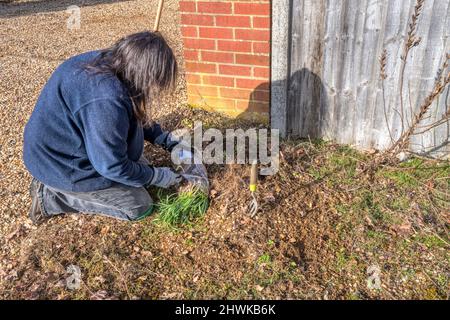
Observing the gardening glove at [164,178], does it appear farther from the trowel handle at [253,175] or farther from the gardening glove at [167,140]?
the trowel handle at [253,175]

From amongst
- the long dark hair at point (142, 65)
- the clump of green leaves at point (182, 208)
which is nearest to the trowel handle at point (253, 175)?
the clump of green leaves at point (182, 208)

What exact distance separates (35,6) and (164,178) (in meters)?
9.15

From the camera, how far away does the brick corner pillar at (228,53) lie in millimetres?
3697

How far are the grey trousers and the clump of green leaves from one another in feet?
0.50

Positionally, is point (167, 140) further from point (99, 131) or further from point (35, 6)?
point (35, 6)

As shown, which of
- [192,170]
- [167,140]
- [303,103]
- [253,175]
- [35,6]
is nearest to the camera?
[253,175]

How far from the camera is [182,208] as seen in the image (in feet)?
10.2

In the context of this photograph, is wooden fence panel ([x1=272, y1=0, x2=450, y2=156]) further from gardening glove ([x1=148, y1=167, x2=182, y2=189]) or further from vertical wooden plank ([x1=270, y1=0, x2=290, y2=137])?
gardening glove ([x1=148, y1=167, x2=182, y2=189])

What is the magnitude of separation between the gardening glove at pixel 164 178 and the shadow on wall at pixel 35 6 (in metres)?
8.16

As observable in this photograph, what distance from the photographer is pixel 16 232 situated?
3.18 metres

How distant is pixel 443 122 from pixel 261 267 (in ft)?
6.34

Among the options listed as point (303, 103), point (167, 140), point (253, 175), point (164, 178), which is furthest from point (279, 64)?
point (164, 178)
